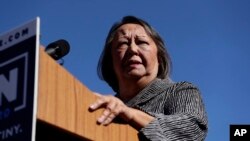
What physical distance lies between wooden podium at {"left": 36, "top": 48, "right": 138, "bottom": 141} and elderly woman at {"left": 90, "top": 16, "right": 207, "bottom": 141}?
1.2 inches

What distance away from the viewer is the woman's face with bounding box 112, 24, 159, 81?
204 centimetres

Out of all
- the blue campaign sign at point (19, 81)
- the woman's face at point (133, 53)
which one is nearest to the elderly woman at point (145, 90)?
the woman's face at point (133, 53)

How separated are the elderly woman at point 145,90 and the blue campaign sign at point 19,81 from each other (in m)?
0.22

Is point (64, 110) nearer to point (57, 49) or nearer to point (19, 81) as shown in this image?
point (19, 81)

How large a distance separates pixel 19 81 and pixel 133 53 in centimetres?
104

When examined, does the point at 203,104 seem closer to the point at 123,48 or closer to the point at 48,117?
the point at 123,48

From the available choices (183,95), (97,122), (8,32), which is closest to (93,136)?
(97,122)

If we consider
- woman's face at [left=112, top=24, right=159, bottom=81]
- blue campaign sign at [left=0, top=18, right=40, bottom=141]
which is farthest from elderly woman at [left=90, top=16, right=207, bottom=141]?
blue campaign sign at [left=0, top=18, right=40, bottom=141]

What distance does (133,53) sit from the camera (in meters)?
2.05

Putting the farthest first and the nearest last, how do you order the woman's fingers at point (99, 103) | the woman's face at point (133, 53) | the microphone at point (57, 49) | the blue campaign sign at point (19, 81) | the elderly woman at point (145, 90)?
the woman's face at point (133, 53) < the microphone at point (57, 49) < the elderly woman at point (145, 90) < the woman's fingers at point (99, 103) < the blue campaign sign at point (19, 81)

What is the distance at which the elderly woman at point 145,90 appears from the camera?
4.63 ft

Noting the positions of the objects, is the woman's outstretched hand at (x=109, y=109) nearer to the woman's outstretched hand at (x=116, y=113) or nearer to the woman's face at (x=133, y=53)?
the woman's outstretched hand at (x=116, y=113)

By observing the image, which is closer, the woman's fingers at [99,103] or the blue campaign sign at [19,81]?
the blue campaign sign at [19,81]

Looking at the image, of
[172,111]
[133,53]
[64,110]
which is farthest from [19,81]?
[133,53]
